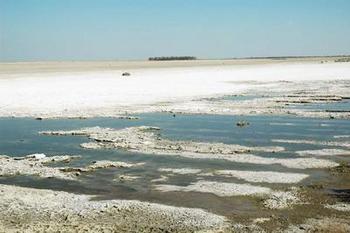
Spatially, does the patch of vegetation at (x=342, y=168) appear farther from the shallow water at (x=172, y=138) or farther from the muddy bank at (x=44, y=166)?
the muddy bank at (x=44, y=166)

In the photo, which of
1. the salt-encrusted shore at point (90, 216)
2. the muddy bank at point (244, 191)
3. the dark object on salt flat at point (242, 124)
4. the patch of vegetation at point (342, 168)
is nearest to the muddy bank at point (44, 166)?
the salt-encrusted shore at point (90, 216)

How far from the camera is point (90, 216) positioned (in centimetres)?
1214

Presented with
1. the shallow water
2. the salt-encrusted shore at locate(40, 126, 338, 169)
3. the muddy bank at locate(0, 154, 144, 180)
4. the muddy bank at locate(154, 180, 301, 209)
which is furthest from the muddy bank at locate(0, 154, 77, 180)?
the muddy bank at locate(154, 180, 301, 209)

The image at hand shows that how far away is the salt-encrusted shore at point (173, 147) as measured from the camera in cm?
1800

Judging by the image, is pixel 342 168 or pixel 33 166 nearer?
pixel 342 168

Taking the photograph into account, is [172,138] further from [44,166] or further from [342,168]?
[342,168]

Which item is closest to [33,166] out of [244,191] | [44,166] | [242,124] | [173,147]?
[44,166]

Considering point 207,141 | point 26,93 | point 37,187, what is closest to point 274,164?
point 207,141


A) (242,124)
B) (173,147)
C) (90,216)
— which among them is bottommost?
(90,216)

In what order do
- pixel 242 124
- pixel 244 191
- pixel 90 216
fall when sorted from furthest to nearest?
pixel 242 124 → pixel 244 191 → pixel 90 216

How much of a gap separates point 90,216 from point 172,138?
1081 cm

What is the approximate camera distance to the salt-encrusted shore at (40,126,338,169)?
1800 cm

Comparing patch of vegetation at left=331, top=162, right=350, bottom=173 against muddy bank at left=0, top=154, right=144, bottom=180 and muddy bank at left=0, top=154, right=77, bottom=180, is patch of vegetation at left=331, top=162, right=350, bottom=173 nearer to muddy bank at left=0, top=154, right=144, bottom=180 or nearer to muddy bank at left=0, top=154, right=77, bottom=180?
muddy bank at left=0, top=154, right=144, bottom=180

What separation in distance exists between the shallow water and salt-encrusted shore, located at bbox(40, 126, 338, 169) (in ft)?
1.97
